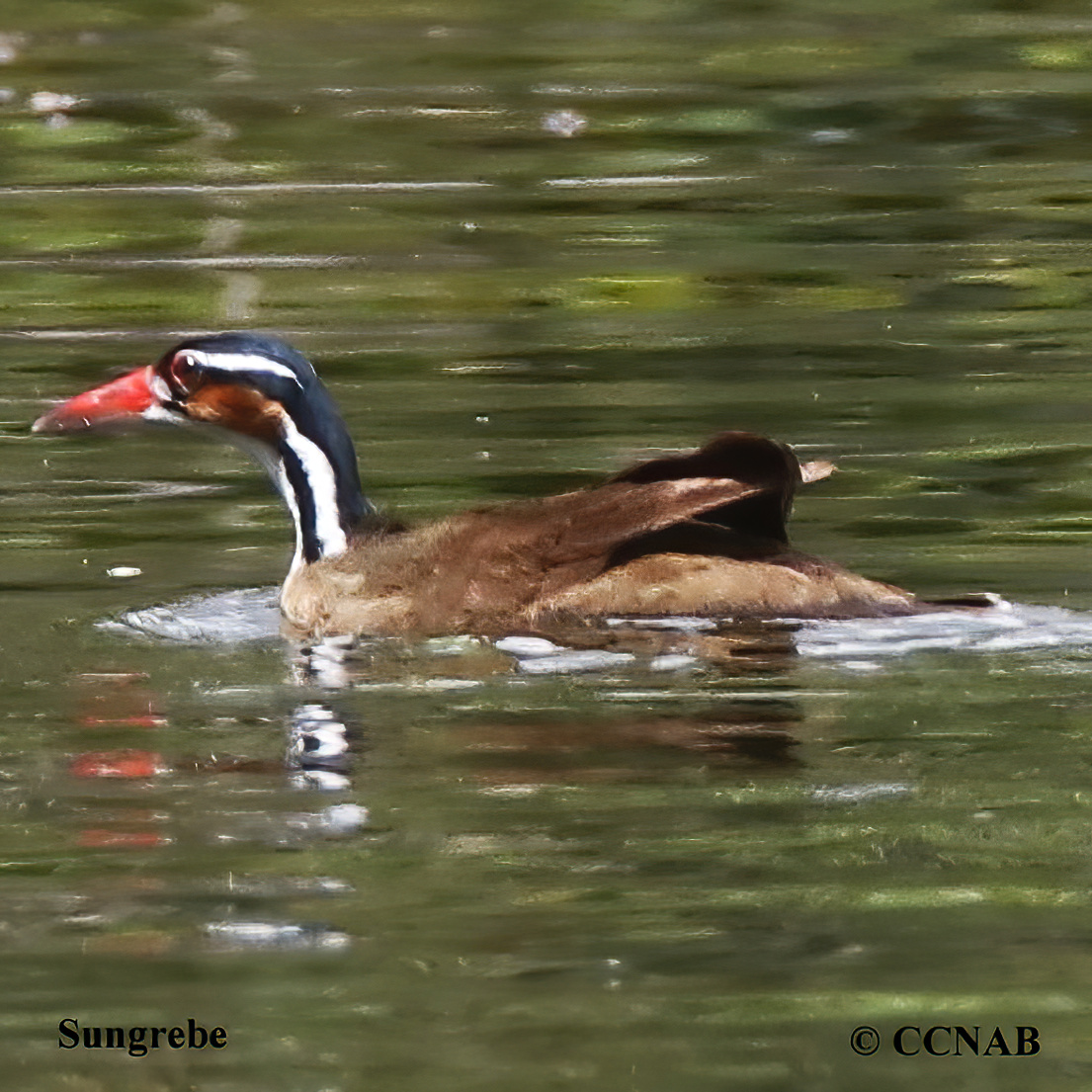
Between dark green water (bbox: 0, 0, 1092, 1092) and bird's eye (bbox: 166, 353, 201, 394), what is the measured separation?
61cm

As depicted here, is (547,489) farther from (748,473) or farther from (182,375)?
(748,473)

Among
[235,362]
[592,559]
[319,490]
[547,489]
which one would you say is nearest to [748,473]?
[592,559]

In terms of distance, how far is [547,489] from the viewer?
10742 mm

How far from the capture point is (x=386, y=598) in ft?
29.8

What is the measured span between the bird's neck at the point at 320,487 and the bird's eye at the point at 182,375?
356mm

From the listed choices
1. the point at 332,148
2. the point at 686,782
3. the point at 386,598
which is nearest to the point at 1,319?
the point at 332,148

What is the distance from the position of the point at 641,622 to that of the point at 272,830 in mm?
2062

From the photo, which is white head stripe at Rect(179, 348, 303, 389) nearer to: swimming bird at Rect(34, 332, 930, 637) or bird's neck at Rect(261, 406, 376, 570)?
bird's neck at Rect(261, 406, 376, 570)

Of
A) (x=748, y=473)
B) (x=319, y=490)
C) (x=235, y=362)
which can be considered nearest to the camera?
(x=748, y=473)

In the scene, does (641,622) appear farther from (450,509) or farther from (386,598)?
(450,509)

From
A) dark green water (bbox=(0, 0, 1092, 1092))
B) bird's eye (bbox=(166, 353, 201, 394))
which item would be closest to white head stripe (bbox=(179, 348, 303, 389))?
bird's eye (bbox=(166, 353, 201, 394))

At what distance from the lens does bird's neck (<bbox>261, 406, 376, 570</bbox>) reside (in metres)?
9.55

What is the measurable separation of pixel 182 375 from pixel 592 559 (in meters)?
1.87

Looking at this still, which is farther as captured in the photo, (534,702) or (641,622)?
(641,622)
